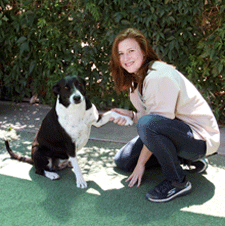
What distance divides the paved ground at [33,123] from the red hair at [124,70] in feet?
3.59

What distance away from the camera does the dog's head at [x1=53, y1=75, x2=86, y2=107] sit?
2.29 metres

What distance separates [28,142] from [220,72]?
103 inches

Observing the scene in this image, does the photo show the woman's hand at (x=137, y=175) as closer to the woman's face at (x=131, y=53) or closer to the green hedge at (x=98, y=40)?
the woman's face at (x=131, y=53)

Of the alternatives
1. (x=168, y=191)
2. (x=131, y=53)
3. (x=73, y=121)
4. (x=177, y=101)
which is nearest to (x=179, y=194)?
(x=168, y=191)

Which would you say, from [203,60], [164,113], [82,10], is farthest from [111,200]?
[82,10]

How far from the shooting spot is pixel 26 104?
15.8 ft

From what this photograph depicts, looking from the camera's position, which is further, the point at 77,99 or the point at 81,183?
the point at 81,183

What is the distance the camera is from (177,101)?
2.22 metres

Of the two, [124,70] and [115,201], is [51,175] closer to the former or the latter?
[115,201]

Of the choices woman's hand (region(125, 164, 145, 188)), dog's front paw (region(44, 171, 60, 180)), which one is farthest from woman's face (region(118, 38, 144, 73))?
dog's front paw (region(44, 171, 60, 180))

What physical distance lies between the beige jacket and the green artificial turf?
44 centimetres

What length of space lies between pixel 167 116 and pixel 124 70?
643 mm

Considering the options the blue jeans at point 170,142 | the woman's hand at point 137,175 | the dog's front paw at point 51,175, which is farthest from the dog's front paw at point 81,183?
the blue jeans at point 170,142

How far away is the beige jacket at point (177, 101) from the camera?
2.12m
